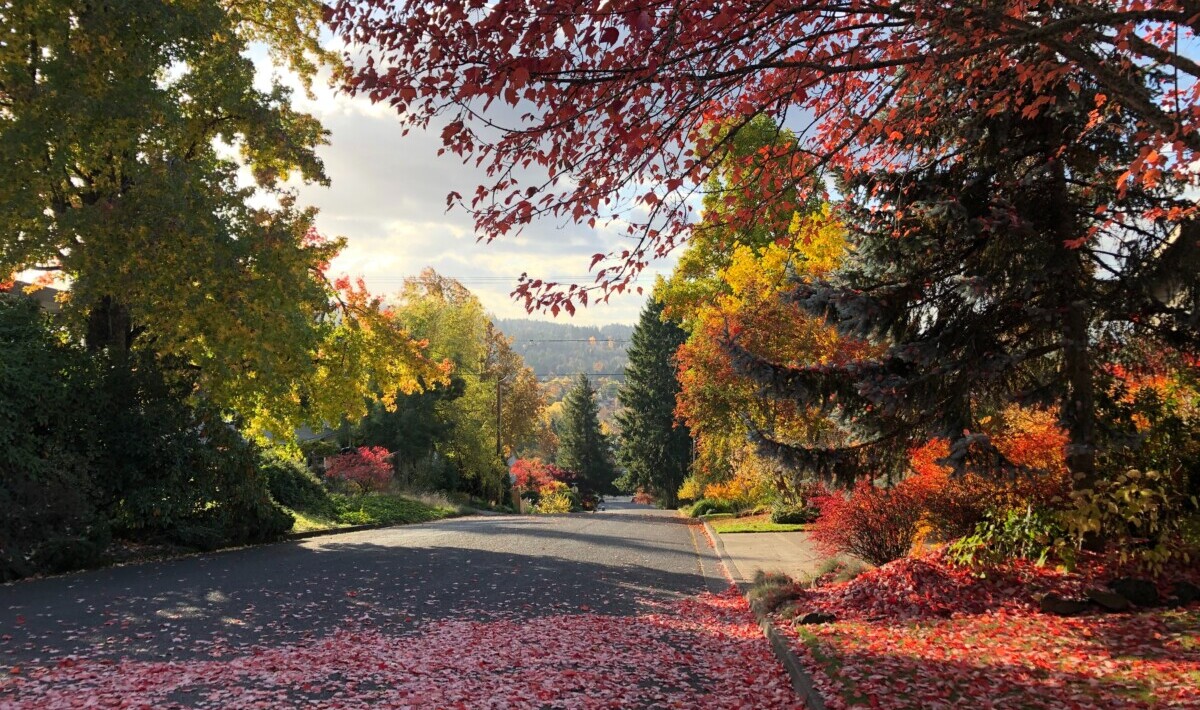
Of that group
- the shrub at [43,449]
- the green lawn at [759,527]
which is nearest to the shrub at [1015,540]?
the green lawn at [759,527]

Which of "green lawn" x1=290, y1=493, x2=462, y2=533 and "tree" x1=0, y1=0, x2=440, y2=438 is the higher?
"tree" x1=0, y1=0, x2=440, y2=438

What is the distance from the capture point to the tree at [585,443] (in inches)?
2544

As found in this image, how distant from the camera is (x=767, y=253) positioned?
1933 cm

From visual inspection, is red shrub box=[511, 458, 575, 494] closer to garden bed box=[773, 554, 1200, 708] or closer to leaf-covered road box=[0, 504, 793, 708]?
leaf-covered road box=[0, 504, 793, 708]

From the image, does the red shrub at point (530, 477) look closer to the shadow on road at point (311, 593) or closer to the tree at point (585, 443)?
the tree at point (585, 443)

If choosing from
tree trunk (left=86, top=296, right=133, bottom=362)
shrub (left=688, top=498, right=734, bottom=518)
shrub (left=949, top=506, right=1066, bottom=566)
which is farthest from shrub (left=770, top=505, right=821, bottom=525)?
tree trunk (left=86, top=296, right=133, bottom=362)

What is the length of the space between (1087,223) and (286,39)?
1572 cm

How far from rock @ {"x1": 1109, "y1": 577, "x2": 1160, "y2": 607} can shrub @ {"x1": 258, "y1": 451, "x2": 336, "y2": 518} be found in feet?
57.7

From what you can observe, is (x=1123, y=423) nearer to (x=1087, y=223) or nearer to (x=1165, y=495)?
(x=1165, y=495)

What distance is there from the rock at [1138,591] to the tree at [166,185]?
12.9 metres

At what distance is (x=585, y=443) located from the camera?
6512 cm

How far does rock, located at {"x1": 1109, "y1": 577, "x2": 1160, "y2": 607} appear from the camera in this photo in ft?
22.2

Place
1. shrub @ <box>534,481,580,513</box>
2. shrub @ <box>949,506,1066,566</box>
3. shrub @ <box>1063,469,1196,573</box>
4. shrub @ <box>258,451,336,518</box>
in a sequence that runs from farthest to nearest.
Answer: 1. shrub @ <box>534,481,580,513</box>
2. shrub @ <box>258,451,336,518</box>
3. shrub @ <box>949,506,1066,566</box>
4. shrub @ <box>1063,469,1196,573</box>

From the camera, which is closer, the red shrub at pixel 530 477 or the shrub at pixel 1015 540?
the shrub at pixel 1015 540
